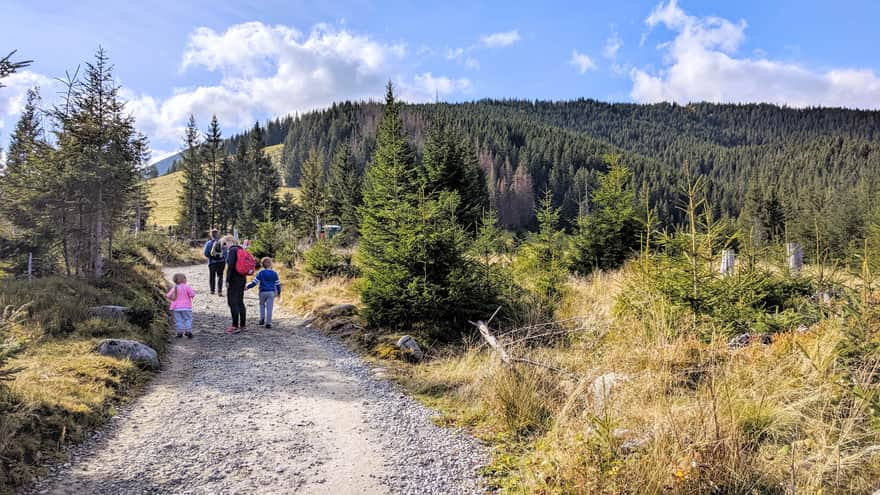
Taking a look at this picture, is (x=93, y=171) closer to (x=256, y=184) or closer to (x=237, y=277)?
(x=237, y=277)

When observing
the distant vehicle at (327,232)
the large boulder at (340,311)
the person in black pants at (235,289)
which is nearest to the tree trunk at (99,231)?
the person in black pants at (235,289)

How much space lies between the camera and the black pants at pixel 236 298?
10.4 metres

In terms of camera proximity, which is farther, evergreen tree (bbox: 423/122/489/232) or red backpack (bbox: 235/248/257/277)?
evergreen tree (bbox: 423/122/489/232)

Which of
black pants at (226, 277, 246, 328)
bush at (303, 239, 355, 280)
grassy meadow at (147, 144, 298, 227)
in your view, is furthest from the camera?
grassy meadow at (147, 144, 298, 227)

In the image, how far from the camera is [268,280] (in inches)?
431

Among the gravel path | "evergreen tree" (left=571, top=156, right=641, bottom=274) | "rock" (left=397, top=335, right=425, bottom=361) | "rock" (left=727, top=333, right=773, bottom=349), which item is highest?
"evergreen tree" (left=571, top=156, right=641, bottom=274)

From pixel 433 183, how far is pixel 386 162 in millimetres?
11589

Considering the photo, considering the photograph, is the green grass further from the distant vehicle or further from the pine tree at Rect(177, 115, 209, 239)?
the distant vehicle

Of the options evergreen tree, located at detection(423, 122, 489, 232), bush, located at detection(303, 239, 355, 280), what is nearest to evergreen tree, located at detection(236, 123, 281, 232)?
evergreen tree, located at detection(423, 122, 489, 232)

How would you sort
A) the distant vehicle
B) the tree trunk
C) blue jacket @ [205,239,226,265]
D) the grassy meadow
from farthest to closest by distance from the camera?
the grassy meadow → the distant vehicle → blue jacket @ [205,239,226,265] → the tree trunk

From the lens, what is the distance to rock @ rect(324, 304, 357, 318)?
1153 cm

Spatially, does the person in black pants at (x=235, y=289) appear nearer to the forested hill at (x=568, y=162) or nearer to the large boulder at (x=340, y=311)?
the large boulder at (x=340, y=311)

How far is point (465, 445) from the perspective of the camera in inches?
187

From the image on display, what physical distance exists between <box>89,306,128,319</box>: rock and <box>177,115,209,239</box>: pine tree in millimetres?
41905
